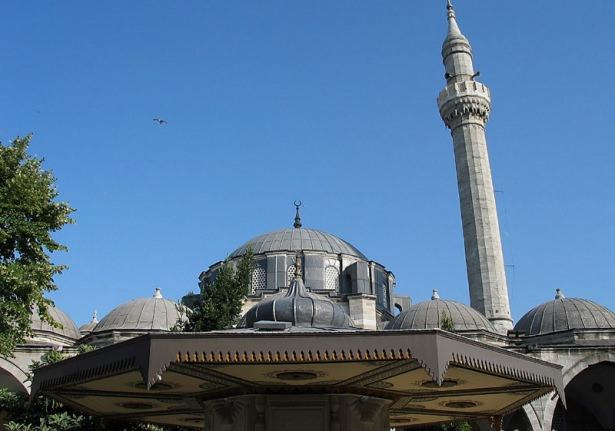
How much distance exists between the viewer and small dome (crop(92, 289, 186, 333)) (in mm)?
25172

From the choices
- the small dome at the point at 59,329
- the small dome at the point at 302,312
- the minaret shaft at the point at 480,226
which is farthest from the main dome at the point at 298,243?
the small dome at the point at 302,312

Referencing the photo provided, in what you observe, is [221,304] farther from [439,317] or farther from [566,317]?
[566,317]

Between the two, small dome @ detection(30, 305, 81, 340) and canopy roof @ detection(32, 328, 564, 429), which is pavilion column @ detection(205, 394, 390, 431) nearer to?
canopy roof @ detection(32, 328, 564, 429)

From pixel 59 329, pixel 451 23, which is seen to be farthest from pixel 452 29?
pixel 59 329

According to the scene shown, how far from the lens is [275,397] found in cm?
797

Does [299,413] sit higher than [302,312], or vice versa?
[302,312]

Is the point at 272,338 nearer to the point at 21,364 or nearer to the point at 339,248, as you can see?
the point at 21,364

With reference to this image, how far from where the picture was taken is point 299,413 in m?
7.87

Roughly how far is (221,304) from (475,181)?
17.5m

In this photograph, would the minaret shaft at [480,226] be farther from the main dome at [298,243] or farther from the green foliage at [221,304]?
the green foliage at [221,304]

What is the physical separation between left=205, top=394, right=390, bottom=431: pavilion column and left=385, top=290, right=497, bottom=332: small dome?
1630 centimetres

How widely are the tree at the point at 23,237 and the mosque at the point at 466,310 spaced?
772cm

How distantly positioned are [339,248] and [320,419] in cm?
2030

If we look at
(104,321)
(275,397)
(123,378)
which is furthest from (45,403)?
(104,321)
